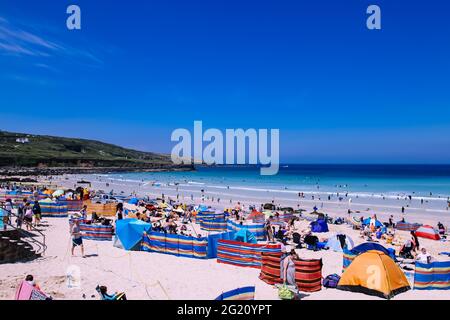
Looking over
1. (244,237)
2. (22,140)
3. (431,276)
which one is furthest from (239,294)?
(22,140)

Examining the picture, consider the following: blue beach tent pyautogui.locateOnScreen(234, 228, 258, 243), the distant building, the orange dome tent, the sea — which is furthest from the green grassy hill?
the orange dome tent

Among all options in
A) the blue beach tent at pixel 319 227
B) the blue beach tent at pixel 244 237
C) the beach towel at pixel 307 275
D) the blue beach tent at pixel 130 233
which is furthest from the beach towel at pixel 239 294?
the blue beach tent at pixel 319 227

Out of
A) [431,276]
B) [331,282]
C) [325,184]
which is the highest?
[325,184]

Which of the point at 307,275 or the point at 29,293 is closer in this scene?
the point at 29,293

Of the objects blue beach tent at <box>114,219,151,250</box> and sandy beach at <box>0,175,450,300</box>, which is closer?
sandy beach at <box>0,175,450,300</box>

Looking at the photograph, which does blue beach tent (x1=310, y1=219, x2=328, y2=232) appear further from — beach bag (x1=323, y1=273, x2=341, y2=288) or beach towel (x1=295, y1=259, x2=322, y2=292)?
beach towel (x1=295, y1=259, x2=322, y2=292)

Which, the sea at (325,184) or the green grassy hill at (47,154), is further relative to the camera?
the green grassy hill at (47,154)

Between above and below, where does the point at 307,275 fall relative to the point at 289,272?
below

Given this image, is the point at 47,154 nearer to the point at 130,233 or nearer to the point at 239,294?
the point at 130,233

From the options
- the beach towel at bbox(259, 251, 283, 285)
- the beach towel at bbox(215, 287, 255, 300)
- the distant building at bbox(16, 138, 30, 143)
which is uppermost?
the distant building at bbox(16, 138, 30, 143)

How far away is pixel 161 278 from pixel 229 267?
7.97 feet

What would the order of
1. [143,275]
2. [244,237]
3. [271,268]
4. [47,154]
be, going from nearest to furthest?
[271,268]
[143,275]
[244,237]
[47,154]

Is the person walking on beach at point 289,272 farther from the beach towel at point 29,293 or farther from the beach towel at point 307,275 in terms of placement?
A: the beach towel at point 29,293

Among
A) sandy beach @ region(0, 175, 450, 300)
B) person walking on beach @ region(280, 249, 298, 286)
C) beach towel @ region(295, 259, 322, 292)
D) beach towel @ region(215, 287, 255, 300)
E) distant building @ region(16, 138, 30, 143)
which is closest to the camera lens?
beach towel @ region(215, 287, 255, 300)
